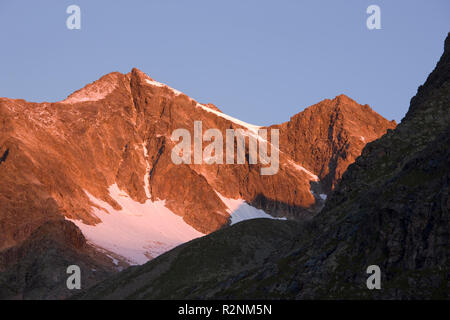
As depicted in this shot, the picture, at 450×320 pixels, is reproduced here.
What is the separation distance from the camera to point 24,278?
635ft

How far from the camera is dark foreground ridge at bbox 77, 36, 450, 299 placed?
242 feet

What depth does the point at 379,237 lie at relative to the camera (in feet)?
258

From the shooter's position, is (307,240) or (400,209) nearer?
(400,209)

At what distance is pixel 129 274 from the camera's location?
12862 cm

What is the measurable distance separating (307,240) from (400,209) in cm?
1580

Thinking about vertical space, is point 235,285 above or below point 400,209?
below

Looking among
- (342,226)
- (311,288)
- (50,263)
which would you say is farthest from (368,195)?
(50,263)

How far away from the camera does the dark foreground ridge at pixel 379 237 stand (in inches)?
2899
